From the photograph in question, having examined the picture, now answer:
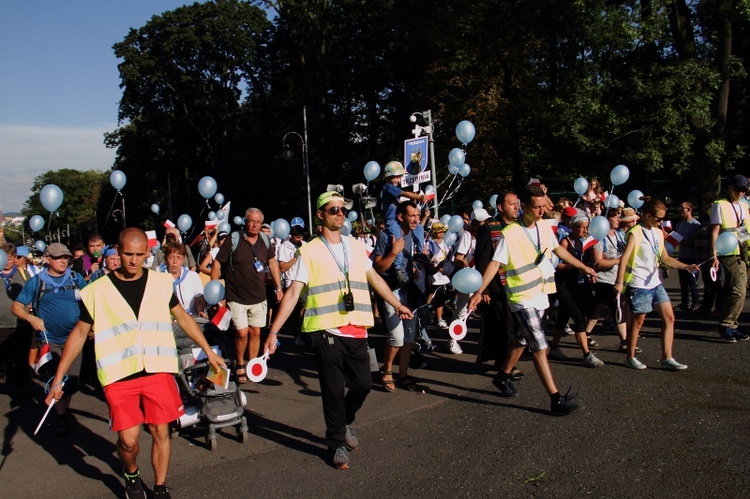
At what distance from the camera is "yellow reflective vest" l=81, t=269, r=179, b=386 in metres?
3.97

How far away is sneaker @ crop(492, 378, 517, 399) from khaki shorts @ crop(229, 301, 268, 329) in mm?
2804

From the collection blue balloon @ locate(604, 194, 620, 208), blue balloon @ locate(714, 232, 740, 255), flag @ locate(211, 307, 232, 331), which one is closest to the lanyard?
flag @ locate(211, 307, 232, 331)

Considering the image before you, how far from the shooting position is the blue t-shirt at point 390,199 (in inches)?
293

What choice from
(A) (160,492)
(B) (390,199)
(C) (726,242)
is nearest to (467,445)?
(A) (160,492)

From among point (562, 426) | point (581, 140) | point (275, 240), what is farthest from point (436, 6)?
point (562, 426)

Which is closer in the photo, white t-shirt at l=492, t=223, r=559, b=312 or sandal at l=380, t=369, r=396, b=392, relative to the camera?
white t-shirt at l=492, t=223, r=559, b=312

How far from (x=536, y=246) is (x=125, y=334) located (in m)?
3.48

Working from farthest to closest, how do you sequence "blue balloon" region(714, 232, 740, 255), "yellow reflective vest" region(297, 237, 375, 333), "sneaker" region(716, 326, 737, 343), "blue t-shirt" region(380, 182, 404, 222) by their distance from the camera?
"sneaker" region(716, 326, 737, 343), "blue balloon" region(714, 232, 740, 255), "blue t-shirt" region(380, 182, 404, 222), "yellow reflective vest" region(297, 237, 375, 333)

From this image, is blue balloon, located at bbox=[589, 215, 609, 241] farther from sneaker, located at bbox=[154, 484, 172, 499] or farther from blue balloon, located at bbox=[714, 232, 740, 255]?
sneaker, located at bbox=[154, 484, 172, 499]

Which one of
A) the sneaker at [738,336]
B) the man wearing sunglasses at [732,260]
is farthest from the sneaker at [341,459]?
the sneaker at [738,336]

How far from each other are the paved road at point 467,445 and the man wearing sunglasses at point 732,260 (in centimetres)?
101

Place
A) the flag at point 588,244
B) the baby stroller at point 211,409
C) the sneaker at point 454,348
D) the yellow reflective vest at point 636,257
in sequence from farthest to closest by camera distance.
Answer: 1. the sneaker at point 454,348
2. the flag at point 588,244
3. the yellow reflective vest at point 636,257
4. the baby stroller at point 211,409

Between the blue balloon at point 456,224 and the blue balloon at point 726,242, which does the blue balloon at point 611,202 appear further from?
the blue balloon at point 726,242

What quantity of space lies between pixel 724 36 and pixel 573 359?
52.3 ft
